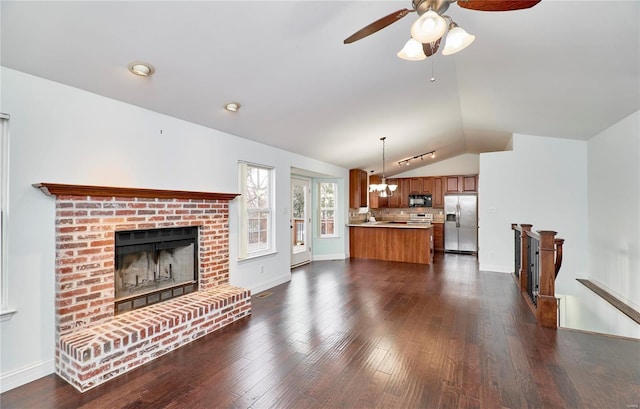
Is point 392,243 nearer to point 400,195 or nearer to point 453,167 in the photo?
point 400,195

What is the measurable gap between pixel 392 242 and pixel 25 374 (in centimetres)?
638

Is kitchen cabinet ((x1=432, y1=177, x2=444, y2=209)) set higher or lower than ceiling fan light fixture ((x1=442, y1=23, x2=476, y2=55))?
lower

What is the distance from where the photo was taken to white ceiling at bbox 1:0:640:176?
1.94 m

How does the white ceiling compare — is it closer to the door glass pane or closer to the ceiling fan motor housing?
the ceiling fan motor housing

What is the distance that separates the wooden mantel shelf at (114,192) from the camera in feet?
7.47

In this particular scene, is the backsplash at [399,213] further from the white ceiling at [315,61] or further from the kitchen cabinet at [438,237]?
the white ceiling at [315,61]

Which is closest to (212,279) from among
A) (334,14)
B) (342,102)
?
(342,102)

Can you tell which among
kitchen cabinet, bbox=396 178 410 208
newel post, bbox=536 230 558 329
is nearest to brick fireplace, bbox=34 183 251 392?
newel post, bbox=536 230 558 329

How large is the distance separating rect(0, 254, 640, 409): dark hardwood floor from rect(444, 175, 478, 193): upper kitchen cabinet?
16.9 feet

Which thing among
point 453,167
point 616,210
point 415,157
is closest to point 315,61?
point 616,210

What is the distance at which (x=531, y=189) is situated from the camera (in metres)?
5.60

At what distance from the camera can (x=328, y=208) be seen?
735 cm

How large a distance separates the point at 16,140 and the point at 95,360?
1736 millimetres

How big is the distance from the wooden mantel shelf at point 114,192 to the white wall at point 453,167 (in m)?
6.52
